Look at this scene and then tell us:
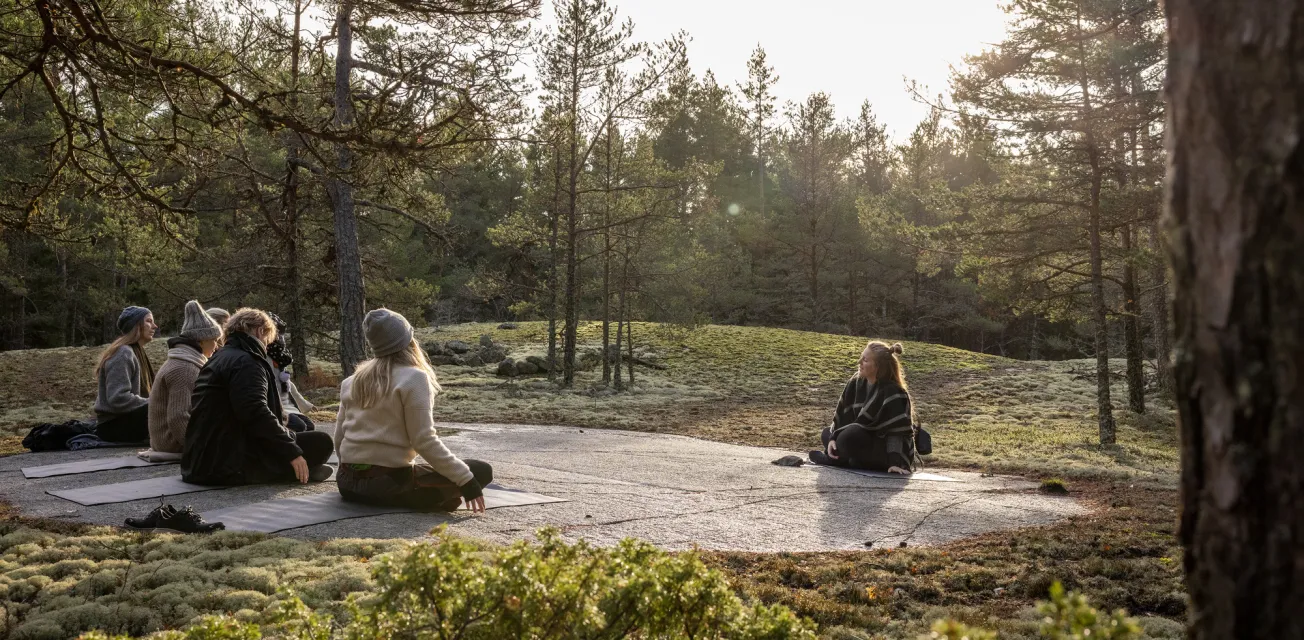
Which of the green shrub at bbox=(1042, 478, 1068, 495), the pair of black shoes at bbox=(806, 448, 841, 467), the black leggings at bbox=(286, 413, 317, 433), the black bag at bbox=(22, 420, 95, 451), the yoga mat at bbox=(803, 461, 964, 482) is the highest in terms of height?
the black leggings at bbox=(286, 413, 317, 433)

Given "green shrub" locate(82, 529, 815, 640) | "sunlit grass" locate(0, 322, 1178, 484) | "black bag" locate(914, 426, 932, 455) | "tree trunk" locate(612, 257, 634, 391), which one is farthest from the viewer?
"tree trunk" locate(612, 257, 634, 391)

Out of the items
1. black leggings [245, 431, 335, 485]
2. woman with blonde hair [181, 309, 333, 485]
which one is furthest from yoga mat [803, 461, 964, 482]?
woman with blonde hair [181, 309, 333, 485]

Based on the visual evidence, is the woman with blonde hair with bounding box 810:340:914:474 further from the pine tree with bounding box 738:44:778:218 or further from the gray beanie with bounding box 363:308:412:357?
the pine tree with bounding box 738:44:778:218

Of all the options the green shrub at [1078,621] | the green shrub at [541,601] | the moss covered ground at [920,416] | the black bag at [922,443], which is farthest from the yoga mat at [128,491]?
the black bag at [922,443]

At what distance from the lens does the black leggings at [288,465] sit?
6.34 metres

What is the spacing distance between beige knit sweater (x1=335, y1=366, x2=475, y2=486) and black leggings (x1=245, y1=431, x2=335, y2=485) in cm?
110

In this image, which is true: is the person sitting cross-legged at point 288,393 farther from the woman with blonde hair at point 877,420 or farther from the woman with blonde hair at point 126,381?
the woman with blonde hair at point 877,420

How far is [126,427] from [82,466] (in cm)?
139

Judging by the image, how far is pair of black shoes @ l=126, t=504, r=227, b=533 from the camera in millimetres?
4887

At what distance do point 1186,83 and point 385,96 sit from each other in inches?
192

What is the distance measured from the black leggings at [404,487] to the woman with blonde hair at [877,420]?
4.45 meters

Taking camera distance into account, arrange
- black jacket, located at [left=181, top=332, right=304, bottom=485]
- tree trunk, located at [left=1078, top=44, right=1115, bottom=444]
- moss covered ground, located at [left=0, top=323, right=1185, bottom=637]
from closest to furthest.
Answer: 1. moss covered ground, located at [left=0, top=323, right=1185, bottom=637]
2. black jacket, located at [left=181, top=332, right=304, bottom=485]
3. tree trunk, located at [left=1078, top=44, right=1115, bottom=444]

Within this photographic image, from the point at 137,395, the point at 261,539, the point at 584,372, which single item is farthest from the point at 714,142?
the point at 261,539

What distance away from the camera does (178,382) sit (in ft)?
22.6
